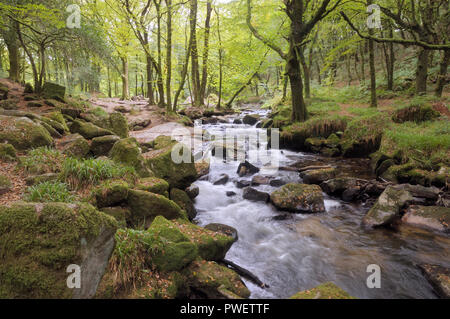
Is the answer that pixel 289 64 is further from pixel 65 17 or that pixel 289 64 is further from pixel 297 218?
pixel 65 17

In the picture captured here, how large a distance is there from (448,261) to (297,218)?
2.78m

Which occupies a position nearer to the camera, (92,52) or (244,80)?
(92,52)

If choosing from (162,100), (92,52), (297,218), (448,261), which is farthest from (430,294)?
(162,100)

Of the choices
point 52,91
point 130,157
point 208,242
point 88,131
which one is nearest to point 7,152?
point 130,157

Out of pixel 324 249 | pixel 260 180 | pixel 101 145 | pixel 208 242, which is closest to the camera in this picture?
pixel 208 242

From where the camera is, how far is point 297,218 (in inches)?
236

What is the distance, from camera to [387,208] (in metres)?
5.41

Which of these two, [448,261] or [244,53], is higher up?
[244,53]

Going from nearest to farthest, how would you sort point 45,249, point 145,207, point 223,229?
1. point 45,249
2. point 145,207
3. point 223,229

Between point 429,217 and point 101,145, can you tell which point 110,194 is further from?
point 429,217

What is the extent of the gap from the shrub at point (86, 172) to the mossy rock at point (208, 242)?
184 centimetres

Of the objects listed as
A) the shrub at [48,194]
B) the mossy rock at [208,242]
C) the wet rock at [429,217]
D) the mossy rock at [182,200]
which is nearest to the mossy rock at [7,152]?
the shrub at [48,194]

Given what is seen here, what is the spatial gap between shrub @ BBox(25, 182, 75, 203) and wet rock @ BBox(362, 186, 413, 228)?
6027mm

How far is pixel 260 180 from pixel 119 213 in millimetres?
5160
